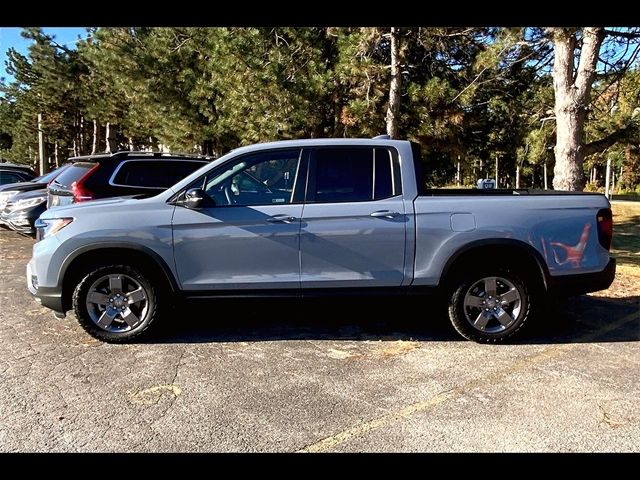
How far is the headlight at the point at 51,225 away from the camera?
4523mm

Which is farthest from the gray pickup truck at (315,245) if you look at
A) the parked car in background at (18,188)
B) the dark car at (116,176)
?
the parked car in background at (18,188)

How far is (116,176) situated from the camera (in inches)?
298

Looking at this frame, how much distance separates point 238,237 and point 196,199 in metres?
0.50

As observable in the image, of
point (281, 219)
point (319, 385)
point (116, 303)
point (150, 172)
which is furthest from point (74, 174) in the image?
point (319, 385)

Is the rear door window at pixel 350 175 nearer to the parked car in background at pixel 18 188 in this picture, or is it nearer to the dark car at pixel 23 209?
the dark car at pixel 23 209

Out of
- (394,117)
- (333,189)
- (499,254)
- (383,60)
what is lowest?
(499,254)

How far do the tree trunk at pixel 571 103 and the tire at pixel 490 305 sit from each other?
191 inches

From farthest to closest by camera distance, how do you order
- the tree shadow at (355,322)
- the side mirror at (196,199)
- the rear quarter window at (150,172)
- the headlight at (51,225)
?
1. the rear quarter window at (150,172)
2. the tree shadow at (355,322)
3. the headlight at (51,225)
4. the side mirror at (196,199)

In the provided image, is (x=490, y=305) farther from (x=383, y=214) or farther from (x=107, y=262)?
(x=107, y=262)

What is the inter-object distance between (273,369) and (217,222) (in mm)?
1389

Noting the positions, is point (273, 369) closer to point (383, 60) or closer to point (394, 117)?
point (394, 117)

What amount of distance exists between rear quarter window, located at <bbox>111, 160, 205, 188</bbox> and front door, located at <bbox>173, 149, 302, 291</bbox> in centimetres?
357
